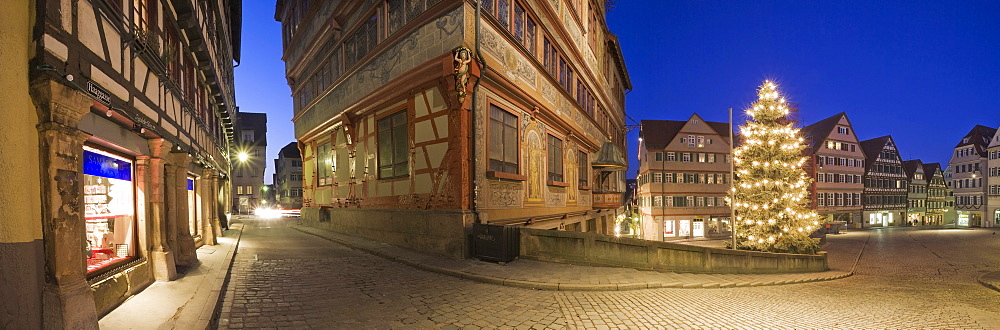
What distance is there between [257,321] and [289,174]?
199ft

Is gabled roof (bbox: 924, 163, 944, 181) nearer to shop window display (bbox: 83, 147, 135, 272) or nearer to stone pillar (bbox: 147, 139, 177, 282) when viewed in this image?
stone pillar (bbox: 147, 139, 177, 282)

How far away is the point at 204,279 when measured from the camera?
7801mm

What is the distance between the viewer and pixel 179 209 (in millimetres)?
9578

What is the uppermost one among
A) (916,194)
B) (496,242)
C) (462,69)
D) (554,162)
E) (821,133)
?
(821,133)

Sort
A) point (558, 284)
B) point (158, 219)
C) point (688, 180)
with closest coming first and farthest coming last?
point (158, 219)
point (558, 284)
point (688, 180)

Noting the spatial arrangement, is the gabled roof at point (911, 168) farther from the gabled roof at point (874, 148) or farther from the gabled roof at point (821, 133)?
the gabled roof at point (821, 133)

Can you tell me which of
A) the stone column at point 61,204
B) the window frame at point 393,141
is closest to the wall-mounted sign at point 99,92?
the stone column at point 61,204

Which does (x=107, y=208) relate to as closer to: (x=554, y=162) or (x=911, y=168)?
(x=554, y=162)

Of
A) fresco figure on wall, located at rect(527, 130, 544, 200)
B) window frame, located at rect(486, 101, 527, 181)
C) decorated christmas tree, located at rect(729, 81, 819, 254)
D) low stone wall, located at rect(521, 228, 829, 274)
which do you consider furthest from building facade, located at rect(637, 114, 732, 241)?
low stone wall, located at rect(521, 228, 829, 274)

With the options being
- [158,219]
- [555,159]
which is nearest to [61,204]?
[158,219]

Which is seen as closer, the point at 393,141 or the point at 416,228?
the point at 416,228

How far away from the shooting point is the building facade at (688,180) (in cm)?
4388

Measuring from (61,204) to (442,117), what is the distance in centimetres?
792

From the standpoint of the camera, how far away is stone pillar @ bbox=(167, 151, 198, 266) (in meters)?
8.75
